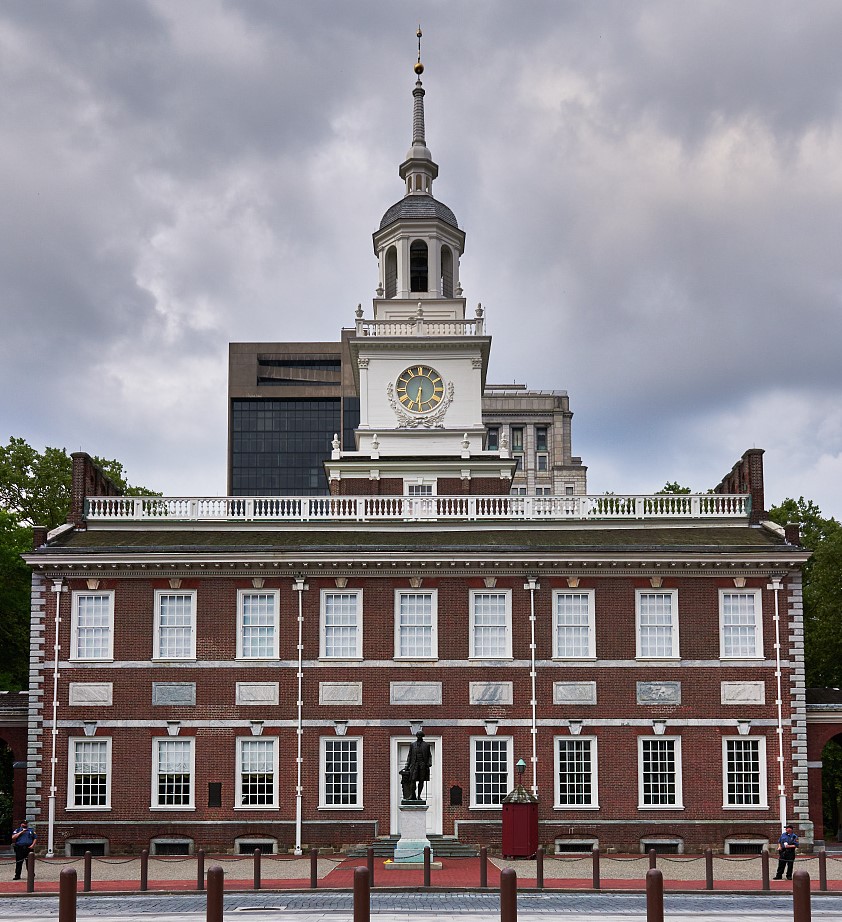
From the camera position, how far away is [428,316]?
173ft

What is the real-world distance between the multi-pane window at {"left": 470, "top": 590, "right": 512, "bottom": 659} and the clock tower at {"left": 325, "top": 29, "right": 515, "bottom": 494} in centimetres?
1050

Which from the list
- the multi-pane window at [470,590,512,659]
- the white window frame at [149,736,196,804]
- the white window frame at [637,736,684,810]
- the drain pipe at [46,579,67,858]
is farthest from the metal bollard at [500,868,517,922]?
the drain pipe at [46,579,67,858]

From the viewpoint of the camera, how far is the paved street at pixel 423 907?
76.8 feet

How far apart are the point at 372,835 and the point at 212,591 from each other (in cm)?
834

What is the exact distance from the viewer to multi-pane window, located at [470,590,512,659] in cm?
3803

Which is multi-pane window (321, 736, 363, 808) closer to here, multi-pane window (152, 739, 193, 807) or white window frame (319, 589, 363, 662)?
white window frame (319, 589, 363, 662)

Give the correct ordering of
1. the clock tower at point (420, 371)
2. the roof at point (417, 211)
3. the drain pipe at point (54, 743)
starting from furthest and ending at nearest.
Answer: the roof at point (417, 211), the clock tower at point (420, 371), the drain pipe at point (54, 743)

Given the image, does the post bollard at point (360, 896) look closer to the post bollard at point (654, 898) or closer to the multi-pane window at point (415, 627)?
the post bollard at point (654, 898)

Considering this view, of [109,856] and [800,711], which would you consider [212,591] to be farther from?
[800,711]

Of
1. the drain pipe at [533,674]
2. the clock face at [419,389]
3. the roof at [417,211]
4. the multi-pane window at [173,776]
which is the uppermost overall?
the roof at [417,211]

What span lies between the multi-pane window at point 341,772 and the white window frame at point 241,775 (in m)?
1.34

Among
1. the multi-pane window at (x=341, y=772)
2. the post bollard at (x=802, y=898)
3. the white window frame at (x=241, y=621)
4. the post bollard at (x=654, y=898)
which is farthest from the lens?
the white window frame at (x=241, y=621)

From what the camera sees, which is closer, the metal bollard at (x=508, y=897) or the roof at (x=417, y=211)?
the metal bollard at (x=508, y=897)

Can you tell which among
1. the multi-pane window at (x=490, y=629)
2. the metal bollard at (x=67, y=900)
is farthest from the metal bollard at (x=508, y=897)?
the multi-pane window at (x=490, y=629)
